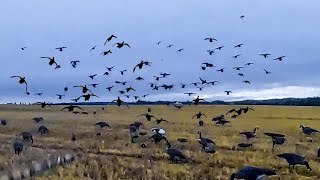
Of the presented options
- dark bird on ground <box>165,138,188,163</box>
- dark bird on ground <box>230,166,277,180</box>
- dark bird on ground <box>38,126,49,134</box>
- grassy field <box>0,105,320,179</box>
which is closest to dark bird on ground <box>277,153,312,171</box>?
grassy field <box>0,105,320,179</box>

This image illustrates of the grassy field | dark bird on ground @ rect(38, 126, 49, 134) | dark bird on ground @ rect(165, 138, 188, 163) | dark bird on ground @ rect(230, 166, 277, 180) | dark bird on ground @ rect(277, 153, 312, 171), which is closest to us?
dark bird on ground @ rect(230, 166, 277, 180)

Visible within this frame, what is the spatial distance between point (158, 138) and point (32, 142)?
9.06 metres

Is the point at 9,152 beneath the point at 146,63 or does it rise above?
beneath

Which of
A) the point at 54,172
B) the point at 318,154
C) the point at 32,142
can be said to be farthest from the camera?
the point at 32,142

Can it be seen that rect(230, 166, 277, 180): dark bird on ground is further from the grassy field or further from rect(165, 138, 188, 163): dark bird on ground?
rect(165, 138, 188, 163): dark bird on ground

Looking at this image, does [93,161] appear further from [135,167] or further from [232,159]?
[232,159]

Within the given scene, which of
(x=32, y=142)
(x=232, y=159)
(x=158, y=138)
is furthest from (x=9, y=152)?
(x=232, y=159)

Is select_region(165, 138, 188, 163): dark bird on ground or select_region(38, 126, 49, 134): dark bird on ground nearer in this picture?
select_region(165, 138, 188, 163): dark bird on ground

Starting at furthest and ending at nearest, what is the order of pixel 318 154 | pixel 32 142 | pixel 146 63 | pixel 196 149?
pixel 32 142, pixel 196 149, pixel 318 154, pixel 146 63

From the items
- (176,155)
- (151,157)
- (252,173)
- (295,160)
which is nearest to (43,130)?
(151,157)

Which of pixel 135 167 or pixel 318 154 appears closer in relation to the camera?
pixel 135 167

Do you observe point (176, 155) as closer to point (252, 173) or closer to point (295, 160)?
point (295, 160)

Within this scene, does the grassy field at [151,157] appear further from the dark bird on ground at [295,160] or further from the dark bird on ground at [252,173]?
the dark bird on ground at [252,173]

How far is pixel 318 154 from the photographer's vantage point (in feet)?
104
